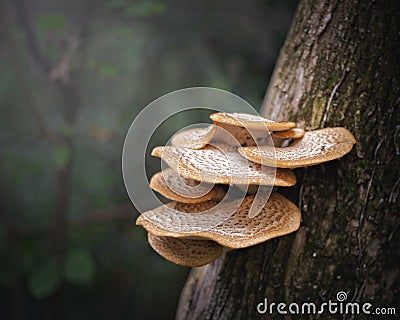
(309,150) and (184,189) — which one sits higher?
(309,150)

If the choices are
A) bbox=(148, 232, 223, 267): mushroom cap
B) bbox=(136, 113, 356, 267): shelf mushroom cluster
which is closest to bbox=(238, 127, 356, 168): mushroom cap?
bbox=(136, 113, 356, 267): shelf mushroom cluster

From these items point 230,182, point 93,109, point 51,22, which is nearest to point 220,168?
point 230,182

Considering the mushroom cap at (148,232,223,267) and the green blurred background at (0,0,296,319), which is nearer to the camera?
the mushroom cap at (148,232,223,267)

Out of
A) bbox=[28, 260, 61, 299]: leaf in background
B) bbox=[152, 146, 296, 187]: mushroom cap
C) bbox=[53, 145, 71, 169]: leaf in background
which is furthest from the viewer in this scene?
bbox=[28, 260, 61, 299]: leaf in background

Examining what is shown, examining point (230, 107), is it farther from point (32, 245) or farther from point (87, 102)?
point (32, 245)

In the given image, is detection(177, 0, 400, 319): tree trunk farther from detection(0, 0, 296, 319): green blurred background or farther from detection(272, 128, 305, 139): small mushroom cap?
detection(0, 0, 296, 319): green blurred background

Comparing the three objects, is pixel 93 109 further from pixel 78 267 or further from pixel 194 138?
pixel 194 138

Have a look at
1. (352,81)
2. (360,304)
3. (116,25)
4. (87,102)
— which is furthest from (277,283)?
(87,102)
